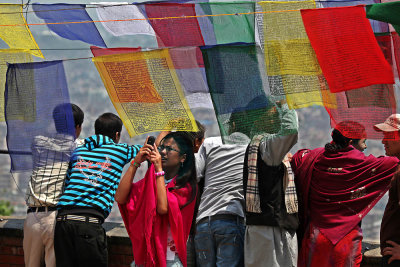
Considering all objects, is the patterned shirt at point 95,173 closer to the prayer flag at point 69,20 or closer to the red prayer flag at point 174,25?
the prayer flag at point 69,20

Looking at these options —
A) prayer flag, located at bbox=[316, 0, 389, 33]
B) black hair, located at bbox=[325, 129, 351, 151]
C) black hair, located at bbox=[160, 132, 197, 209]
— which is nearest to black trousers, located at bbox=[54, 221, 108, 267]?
black hair, located at bbox=[160, 132, 197, 209]

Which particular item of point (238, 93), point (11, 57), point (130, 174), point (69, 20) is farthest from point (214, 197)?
point (11, 57)

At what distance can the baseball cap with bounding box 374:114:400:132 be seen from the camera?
140 inches

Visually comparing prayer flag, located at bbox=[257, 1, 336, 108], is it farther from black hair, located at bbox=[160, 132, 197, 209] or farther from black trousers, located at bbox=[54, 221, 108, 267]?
black trousers, located at bbox=[54, 221, 108, 267]

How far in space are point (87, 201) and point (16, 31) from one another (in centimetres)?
147

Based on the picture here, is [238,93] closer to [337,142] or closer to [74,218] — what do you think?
[337,142]

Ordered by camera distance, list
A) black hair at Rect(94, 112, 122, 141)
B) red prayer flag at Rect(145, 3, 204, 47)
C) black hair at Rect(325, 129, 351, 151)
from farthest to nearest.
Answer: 1. black hair at Rect(94, 112, 122, 141)
2. red prayer flag at Rect(145, 3, 204, 47)
3. black hair at Rect(325, 129, 351, 151)

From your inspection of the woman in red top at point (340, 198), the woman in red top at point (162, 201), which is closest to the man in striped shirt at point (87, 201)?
the woman in red top at point (162, 201)

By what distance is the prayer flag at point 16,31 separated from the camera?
4.89m

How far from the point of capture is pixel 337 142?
13.9 feet

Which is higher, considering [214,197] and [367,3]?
[367,3]

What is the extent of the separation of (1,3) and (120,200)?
185 centimetres

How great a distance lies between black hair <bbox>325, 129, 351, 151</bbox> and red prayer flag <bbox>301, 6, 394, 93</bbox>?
2.41 feet

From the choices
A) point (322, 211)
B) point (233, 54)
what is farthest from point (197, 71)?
point (322, 211)
